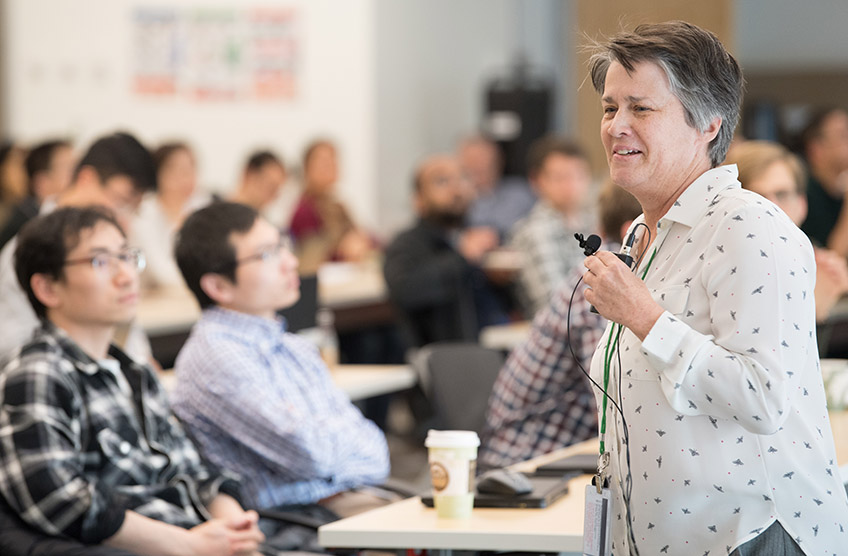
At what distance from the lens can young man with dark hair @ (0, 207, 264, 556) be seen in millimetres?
2227

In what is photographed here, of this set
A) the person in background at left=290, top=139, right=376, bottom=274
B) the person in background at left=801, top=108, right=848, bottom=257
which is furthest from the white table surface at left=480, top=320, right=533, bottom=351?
the person in background at left=290, top=139, right=376, bottom=274

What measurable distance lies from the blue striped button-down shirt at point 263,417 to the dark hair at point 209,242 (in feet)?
0.33

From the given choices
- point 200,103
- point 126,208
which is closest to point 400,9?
point 200,103

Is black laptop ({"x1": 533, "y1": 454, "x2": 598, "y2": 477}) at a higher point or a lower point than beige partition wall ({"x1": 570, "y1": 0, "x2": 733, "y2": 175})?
lower

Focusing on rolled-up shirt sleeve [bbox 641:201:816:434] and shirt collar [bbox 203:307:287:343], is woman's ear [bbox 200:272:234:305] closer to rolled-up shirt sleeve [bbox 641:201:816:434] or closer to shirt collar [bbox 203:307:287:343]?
shirt collar [bbox 203:307:287:343]

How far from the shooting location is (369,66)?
29.2 ft

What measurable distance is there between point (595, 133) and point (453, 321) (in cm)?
239

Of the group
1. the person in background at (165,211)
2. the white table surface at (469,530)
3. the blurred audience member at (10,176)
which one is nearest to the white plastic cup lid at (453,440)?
the white table surface at (469,530)

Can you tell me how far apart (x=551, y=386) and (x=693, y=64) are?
4.75 ft

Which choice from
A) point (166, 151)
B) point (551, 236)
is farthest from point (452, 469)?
point (166, 151)

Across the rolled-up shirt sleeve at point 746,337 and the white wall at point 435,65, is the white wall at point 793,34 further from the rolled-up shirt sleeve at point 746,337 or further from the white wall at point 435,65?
the rolled-up shirt sleeve at point 746,337

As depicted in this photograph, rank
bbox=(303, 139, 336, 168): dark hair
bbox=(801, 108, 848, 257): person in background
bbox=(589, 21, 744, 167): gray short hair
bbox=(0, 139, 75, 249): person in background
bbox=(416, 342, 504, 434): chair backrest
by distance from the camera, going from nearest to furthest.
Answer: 1. bbox=(589, 21, 744, 167): gray short hair
2. bbox=(416, 342, 504, 434): chair backrest
3. bbox=(0, 139, 75, 249): person in background
4. bbox=(801, 108, 848, 257): person in background
5. bbox=(303, 139, 336, 168): dark hair

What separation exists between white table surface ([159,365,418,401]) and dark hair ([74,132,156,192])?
671 millimetres

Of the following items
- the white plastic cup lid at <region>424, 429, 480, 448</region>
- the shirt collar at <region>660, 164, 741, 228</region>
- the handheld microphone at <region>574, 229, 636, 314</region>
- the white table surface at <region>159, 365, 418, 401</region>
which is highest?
the shirt collar at <region>660, 164, 741, 228</region>
